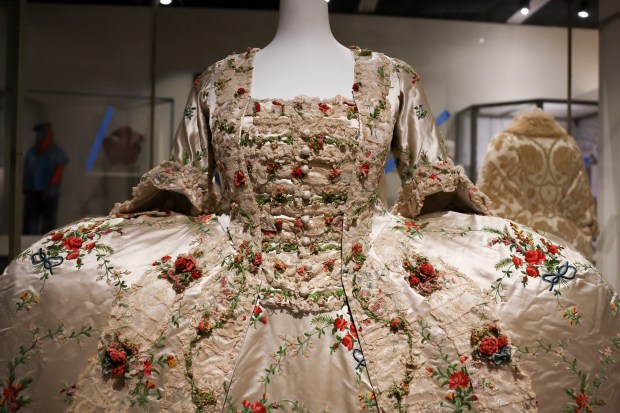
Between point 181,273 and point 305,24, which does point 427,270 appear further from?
point 305,24

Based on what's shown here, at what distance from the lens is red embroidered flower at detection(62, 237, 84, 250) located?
120 centimetres

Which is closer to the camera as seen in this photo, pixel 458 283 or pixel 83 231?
pixel 458 283

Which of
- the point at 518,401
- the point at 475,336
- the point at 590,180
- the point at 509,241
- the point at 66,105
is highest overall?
the point at 66,105

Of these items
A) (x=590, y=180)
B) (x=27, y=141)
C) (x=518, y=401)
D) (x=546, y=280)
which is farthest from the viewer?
(x=590, y=180)

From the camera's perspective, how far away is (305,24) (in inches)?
51.0

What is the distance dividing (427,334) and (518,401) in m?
0.19

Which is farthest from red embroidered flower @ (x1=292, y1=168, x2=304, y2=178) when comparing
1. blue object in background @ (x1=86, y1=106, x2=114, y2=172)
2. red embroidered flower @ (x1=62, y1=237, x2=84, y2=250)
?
blue object in background @ (x1=86, y1=106, x2=114, y2=172)

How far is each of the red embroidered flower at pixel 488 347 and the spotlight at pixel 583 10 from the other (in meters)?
1.50

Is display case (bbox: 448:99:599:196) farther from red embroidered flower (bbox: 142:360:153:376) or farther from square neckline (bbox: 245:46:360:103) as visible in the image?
red embroidered flower (bbox: 142:360:153:376)

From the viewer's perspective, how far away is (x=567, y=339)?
1099mm

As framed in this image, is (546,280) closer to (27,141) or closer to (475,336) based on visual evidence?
(475,336)

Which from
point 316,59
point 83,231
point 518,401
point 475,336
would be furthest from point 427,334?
point 83,231

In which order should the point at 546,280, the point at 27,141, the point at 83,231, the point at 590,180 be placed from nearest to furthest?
the point at 546,280 → the point at 83,231 → the point at 27,141 → the point at 590,180

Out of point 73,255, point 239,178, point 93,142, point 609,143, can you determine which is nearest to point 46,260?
point 73,255
